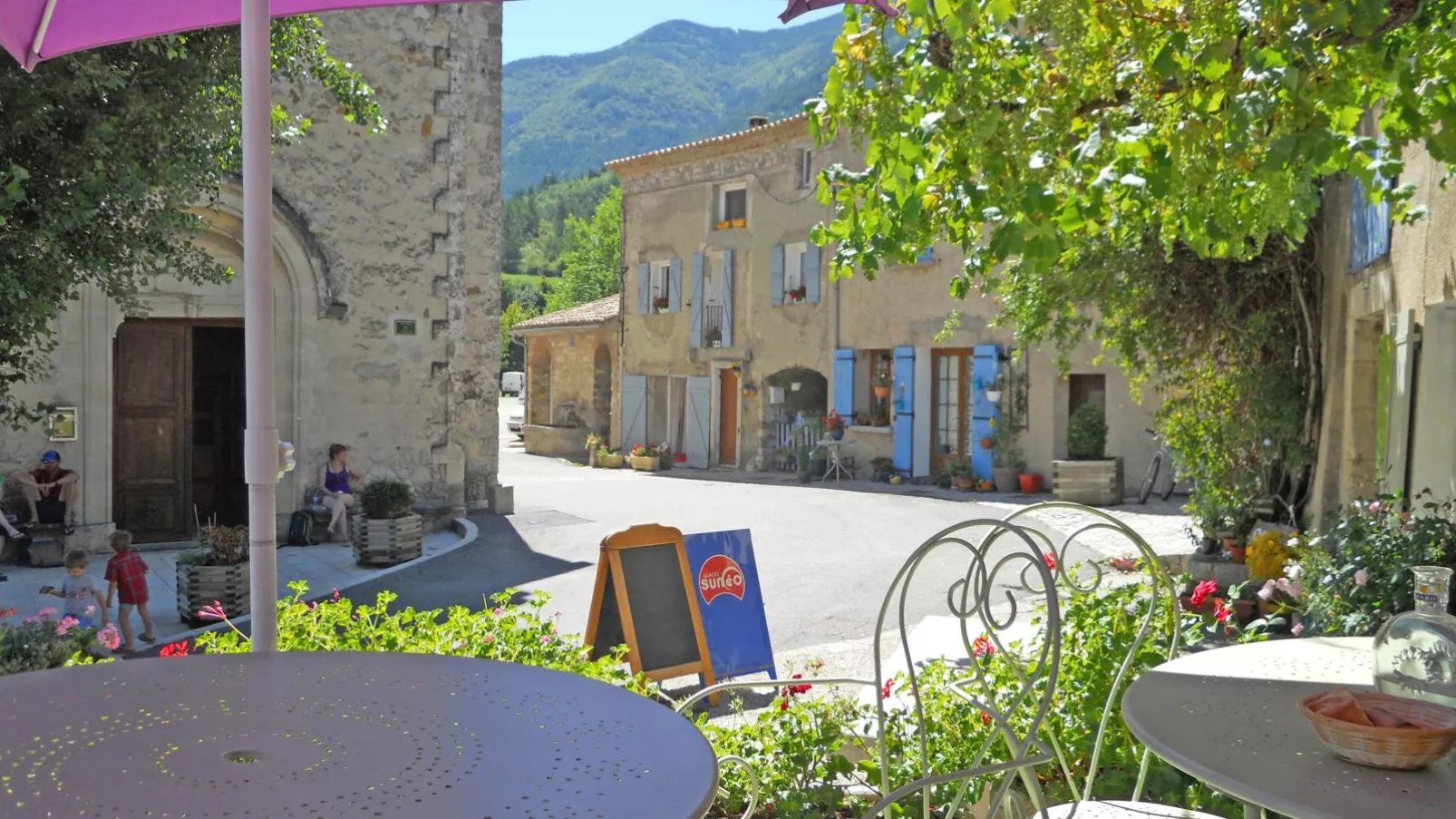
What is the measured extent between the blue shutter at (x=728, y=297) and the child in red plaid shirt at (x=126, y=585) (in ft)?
51.0

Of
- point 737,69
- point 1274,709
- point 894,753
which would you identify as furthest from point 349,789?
point 737,69

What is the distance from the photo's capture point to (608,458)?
24000 millimetres

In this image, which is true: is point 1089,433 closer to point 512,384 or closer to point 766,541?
point 766,541

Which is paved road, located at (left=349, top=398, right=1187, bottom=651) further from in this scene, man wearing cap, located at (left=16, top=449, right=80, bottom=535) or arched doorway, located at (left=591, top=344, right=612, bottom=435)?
arched doorway, located at (left=591, top=344, right=612, bottom=435)

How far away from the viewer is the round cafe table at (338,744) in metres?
1.42

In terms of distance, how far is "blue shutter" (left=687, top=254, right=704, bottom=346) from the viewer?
22.5 meters

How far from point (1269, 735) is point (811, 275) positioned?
18.7 m

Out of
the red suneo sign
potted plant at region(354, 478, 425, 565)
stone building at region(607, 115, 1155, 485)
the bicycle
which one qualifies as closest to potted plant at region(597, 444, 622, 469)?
stone building at region(607, 115, 1155, 485)

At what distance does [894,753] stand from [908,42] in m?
2.18

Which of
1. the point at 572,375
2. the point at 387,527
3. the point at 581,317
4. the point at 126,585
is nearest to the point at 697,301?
the point at 581,317

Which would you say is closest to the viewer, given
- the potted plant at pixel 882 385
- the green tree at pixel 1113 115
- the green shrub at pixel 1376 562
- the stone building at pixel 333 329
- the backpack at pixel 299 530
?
the green tree at pixel 1113 115

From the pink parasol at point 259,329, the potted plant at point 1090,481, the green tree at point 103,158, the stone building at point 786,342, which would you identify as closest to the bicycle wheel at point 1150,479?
the potted plant at point 1090,481

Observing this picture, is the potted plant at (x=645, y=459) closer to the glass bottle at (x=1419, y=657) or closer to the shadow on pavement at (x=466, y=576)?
the shadow on pavement at (x=466, y=576)

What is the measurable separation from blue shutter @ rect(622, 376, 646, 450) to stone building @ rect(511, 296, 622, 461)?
1.62 metres
